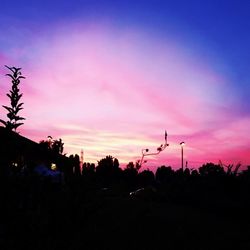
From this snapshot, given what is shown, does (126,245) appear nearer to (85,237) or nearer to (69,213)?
(85,237)

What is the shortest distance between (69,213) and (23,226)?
2.18 m

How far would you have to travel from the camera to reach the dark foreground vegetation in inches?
250

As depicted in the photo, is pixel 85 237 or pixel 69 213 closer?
pixel 69 213

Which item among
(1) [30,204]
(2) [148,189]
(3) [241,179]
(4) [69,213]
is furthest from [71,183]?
(2) [148,189]

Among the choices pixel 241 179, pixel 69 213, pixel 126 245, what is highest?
pixel 241 179

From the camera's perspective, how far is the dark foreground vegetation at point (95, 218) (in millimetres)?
6355

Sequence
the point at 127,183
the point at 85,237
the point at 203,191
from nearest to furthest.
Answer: the point at 85,237 < the point at 203,191 < the point at 127,183

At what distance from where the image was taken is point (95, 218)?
19.0m

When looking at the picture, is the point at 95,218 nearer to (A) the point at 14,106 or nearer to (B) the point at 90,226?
(B) the point at 90,226

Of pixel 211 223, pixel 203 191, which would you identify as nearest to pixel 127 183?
pixel 203 191

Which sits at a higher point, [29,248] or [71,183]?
[71,183]

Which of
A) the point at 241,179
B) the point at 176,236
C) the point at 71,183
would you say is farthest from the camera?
the point at 241,179

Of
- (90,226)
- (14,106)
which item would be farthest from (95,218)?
(14,106)

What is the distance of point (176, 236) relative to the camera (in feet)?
50.6
